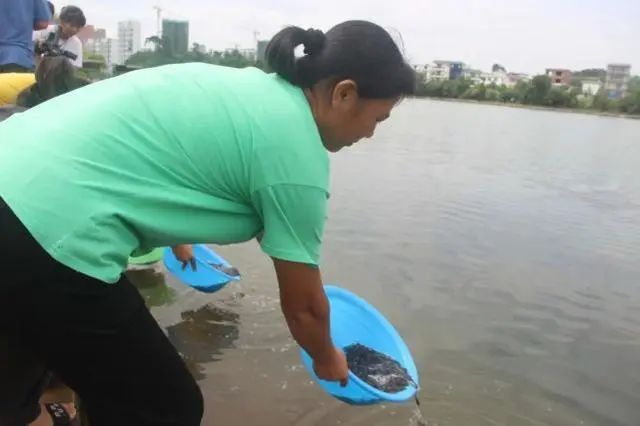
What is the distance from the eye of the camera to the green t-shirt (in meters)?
1.43

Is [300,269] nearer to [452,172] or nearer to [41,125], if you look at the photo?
[41,125]

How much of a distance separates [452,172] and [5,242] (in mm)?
12591

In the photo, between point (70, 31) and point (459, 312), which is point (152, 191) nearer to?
point (70, 31)

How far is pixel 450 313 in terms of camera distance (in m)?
5.07

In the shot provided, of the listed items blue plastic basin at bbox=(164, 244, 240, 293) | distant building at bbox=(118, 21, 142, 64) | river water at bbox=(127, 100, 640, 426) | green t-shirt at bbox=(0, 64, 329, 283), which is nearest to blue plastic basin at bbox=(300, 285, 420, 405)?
river water at bbox=(127, 100, 640, 426)

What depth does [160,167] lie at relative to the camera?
148cm

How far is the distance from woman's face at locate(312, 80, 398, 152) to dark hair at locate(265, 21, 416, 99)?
0.02 meters

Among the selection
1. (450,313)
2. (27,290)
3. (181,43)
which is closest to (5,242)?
(27,290)

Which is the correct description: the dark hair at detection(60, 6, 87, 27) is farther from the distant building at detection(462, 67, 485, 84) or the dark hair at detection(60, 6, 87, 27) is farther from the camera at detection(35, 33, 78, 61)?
the distant building at detection(462, 67, 485, 84)

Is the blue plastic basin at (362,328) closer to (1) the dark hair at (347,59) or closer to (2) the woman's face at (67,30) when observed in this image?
(1) the dark hair at (347,59)

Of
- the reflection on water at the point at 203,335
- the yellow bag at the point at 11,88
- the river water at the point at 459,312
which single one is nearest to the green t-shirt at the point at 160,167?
the river water at the point at 459,312

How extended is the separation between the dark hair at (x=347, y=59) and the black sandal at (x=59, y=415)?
1.62 metres

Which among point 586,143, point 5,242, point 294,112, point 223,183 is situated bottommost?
point 586,143

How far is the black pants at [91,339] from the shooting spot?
4.64 feet
